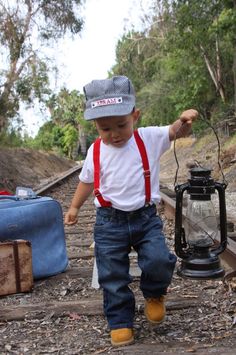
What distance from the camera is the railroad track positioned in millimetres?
2691

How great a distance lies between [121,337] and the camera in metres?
2.71

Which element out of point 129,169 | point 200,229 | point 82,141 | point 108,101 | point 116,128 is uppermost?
point 82,141

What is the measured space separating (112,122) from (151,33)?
3385 cm

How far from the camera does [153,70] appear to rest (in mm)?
42438

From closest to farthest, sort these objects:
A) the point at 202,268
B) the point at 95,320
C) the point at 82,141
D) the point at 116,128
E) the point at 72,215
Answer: the point at 202,268
the point at 116,128
the point at 72,215
the point at 95,320
the point at 82,141

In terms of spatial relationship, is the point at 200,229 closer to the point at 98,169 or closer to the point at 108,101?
the point at 98,169

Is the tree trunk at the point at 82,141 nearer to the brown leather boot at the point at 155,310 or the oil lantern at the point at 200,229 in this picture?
the brown leather boot at the point at 155,310

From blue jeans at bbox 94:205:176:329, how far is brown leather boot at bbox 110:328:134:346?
1.1 inches

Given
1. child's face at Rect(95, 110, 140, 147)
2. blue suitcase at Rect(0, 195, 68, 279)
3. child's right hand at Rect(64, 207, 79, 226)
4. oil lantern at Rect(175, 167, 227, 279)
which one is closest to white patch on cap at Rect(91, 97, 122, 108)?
child's face at Rect(95, 110, 140, 147)

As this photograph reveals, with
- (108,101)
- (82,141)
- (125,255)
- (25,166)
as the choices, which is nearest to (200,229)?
(125,255)

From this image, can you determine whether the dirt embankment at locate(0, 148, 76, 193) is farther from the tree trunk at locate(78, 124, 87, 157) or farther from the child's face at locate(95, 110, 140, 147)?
the tree trunk at locate(78, 124, 87, 157)

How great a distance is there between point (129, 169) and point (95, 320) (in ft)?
3.28

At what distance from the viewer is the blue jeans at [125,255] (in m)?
2.75

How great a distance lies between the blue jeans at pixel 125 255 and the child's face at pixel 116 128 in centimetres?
38
